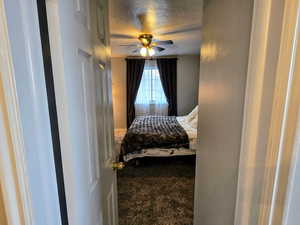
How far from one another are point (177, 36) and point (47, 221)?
3.27 m

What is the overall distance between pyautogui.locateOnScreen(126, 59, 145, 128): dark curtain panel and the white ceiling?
175 cm

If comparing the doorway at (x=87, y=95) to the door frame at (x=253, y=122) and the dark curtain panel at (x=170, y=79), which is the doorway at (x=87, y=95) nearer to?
the door frame at (x=253, y=122)

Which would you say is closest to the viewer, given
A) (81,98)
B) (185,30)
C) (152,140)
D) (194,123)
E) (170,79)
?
(81,98)

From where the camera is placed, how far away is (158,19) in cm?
237

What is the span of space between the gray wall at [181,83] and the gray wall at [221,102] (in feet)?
13.7

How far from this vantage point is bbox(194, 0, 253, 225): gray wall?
29.0 inches

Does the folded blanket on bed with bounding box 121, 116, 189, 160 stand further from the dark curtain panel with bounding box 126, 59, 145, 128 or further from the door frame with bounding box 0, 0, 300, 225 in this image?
the door frame with bounding box 0, 0, 300, 225

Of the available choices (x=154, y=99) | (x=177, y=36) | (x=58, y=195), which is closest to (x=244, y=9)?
(x=58, y=195)

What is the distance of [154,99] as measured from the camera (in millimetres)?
5410

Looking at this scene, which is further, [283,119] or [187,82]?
[187,82]

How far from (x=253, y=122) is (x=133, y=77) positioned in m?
4.87

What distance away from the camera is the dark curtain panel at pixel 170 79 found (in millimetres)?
5176

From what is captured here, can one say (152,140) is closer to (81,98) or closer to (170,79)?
(81,98)

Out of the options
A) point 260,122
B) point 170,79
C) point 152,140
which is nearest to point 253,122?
point 260,122
